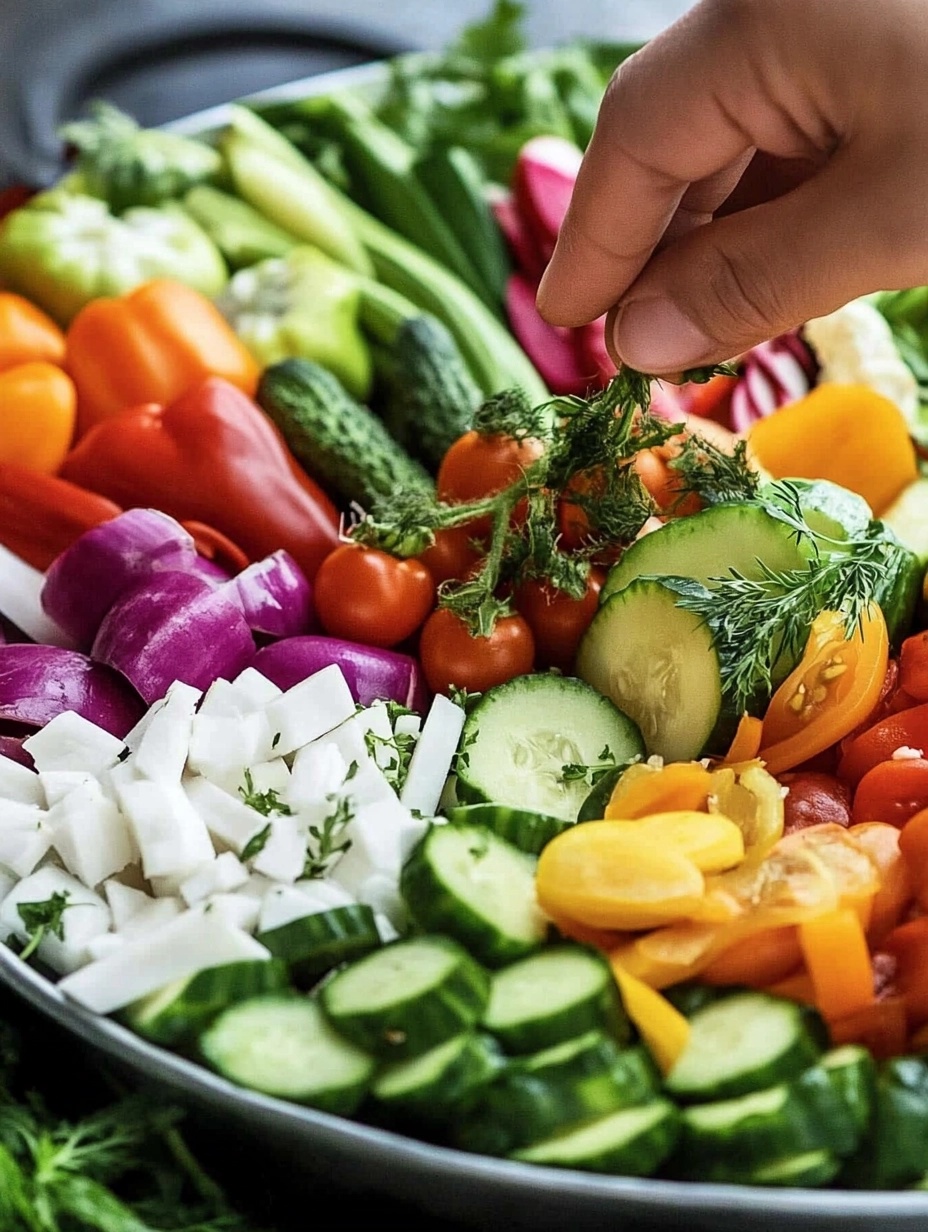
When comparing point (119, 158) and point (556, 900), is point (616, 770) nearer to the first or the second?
point (556, 900)

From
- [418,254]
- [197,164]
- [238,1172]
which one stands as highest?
[197,164]

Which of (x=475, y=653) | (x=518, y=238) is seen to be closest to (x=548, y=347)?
(x=518, y=238)

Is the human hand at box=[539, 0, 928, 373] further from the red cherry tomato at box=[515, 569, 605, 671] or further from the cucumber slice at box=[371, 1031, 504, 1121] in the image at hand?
the cucumber slice at box=[371, 1031, 504, 1121]

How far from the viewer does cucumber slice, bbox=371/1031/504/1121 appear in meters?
1.13

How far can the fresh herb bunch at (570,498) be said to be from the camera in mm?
1691

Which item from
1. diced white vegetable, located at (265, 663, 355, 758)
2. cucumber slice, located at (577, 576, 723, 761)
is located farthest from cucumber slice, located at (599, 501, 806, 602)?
diced white vegetable, located at (265, 663, 355, 758)

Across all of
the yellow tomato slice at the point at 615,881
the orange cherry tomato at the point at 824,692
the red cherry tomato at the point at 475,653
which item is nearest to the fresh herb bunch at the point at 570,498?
the red cherry tomato at the point at 475,653

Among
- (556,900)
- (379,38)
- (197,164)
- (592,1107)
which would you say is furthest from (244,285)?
(592,1107)

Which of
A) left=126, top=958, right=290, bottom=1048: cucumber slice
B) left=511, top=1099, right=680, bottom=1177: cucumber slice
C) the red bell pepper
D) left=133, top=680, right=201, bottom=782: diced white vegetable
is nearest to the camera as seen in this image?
left=511, top=1099, right=680, bottom=1177: cucumber slice

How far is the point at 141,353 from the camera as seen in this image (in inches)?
91.8

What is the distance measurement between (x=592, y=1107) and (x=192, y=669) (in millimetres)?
817

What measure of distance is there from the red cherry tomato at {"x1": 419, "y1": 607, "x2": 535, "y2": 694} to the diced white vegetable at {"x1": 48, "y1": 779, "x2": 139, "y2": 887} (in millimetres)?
512

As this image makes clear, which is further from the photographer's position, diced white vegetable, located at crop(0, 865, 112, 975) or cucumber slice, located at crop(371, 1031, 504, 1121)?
diced white vegetable, located at crop(0, 865, 112, 975)

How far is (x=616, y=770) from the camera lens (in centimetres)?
153
